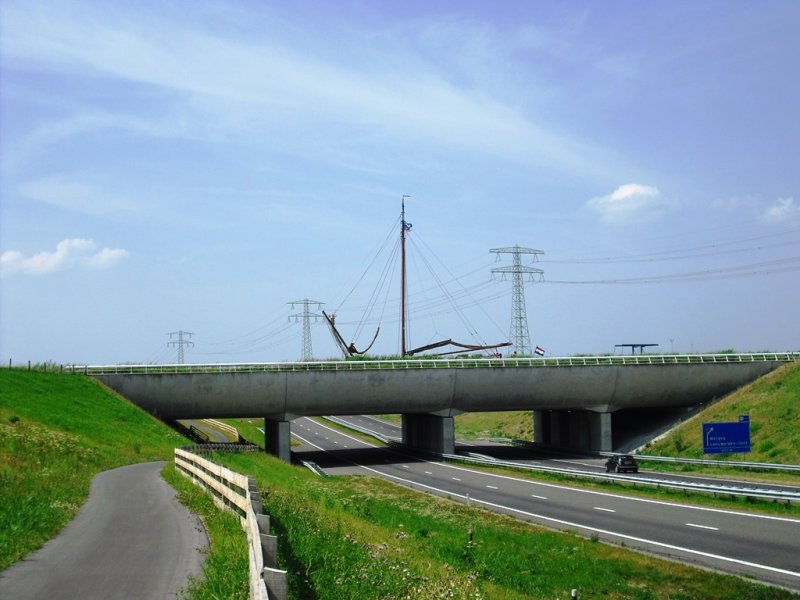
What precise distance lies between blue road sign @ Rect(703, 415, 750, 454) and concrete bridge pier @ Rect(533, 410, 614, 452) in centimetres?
2415

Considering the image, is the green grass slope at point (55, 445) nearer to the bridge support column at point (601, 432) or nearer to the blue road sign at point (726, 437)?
the blue road sign at point (726, 437)

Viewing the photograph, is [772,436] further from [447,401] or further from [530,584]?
[530,584]

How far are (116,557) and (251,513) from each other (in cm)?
339

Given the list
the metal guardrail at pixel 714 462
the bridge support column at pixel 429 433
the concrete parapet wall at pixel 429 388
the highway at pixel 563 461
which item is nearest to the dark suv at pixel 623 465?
the highway at pixel 563 461

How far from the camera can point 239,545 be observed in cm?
1471

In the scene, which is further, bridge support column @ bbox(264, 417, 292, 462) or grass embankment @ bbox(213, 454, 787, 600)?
bridge support column @ bbox(264, 417, 292, 462)

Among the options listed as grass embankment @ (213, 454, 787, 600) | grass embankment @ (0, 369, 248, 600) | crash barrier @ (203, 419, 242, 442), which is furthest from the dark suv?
crash barrier @ (203, 419, 242, 442)

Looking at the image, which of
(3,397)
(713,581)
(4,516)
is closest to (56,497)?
(4,516)

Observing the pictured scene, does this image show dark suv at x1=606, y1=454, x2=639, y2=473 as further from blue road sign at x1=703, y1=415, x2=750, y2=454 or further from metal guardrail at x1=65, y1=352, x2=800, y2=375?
metal guardrail at x1=65, y1=352, x2=800, y2=375

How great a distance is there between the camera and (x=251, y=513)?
1323 cm

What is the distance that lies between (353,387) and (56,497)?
144ft

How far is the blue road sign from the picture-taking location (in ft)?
150

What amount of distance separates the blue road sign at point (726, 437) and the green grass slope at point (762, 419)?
7227 mm

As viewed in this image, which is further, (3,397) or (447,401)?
(447,401)
